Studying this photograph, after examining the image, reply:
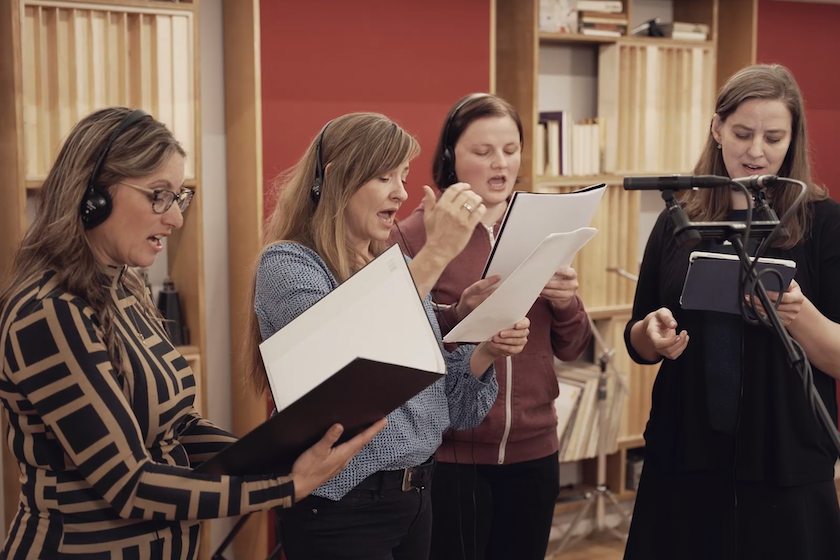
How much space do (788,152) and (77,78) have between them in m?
2.09

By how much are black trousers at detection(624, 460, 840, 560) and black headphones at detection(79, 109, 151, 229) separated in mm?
1307

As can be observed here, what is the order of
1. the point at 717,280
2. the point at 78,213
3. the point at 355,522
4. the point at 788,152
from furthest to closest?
the point at 788,152 < the point at 717,280 < the point at 355,522 < the point at 78,213

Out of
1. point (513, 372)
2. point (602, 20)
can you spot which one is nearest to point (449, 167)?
point (513, 372)

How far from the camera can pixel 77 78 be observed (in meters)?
2.78

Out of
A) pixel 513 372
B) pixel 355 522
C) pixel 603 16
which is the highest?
pixel 603 16

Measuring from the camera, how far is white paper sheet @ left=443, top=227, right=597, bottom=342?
1711mm

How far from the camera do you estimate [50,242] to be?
53.1 inches

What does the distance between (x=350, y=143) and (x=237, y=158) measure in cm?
164

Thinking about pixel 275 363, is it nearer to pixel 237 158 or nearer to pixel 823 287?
pixel 823 287

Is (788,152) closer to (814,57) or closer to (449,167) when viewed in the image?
(449,167)

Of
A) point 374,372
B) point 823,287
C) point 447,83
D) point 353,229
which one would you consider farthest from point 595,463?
point 374,372

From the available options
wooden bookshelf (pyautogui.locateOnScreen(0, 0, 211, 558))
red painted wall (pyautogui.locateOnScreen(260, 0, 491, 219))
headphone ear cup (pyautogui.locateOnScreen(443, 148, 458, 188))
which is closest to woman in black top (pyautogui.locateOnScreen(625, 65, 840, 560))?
headphone ear cup (pyautogui.locateOnScreen(443, 148, 458, 188))

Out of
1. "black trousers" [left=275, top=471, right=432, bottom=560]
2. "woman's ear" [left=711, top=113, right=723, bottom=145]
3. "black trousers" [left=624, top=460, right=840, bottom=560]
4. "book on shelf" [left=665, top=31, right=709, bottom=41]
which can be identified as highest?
"book on shelf" [left=665, top=31, right=709, bottom=41]

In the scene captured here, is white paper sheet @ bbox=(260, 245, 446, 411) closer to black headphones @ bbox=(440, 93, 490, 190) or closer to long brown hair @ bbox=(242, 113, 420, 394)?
long brown hair @ bbox=(242, 113, 420, 394)
